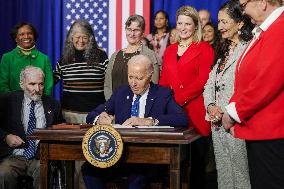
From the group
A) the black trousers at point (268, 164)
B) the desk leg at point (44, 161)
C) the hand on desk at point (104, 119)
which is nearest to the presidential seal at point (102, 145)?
the desk leg at point (44, 161)

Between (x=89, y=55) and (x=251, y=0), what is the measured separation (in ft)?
9.04

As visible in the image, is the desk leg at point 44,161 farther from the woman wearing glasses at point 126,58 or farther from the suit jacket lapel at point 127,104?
the woman wearing glasses at point 126,58

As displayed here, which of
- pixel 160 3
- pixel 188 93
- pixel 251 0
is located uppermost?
pixel 160 3

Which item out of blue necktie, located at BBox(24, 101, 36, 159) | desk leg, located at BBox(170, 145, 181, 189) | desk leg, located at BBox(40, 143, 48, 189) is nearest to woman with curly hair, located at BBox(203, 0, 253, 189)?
desk leg, located at BBox(170, 145, 181, 189)

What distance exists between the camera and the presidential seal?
3295 mm

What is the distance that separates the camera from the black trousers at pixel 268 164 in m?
2.55

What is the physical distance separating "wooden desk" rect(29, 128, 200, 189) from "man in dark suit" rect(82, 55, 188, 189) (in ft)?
0.94

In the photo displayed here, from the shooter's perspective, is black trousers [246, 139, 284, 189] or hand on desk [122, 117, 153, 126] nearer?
black trousers [246, 139, 284, 189]

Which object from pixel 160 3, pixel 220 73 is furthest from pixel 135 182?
pixel 160 3

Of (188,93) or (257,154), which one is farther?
(188,93)

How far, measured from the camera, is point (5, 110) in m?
4.43

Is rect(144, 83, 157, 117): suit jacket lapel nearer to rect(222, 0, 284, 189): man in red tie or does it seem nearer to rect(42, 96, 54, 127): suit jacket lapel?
rect(42, 96, 54, 127): suit jacket lapel

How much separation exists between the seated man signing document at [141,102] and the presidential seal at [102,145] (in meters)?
0.50

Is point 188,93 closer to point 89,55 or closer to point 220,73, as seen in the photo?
point 220,73
